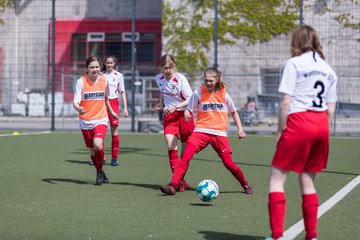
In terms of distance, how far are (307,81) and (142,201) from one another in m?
3.44

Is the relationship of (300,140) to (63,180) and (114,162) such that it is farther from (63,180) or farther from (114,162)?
(114,162)

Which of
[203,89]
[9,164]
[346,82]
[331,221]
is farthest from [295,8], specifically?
[331,221]

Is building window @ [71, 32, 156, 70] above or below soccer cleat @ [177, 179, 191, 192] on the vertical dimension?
above

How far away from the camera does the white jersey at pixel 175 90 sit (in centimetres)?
1121

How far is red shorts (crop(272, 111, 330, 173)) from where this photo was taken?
21.9ft

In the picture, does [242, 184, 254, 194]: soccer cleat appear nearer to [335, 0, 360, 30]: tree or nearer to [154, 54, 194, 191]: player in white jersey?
[154, 54, 194, 191]: player in white jersey

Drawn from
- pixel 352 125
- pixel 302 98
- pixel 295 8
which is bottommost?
pixel 352 125

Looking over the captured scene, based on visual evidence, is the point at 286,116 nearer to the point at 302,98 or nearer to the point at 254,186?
the point at 302,98

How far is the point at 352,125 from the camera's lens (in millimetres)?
24938

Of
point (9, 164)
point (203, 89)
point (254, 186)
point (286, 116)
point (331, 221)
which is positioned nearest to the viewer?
point (286, 116)

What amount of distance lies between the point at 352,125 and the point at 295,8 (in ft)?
23.9

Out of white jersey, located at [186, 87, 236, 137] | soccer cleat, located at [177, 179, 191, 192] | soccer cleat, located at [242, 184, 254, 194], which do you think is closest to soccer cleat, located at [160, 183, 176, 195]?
soccer cleat, located at [177, 179, 191, 192]

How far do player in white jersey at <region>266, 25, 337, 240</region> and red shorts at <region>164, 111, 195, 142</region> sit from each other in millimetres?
4403

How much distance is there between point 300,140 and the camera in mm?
6664
